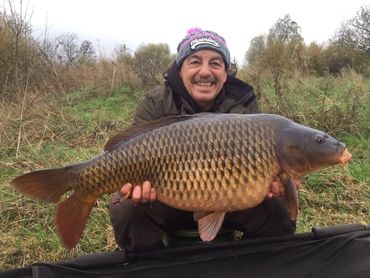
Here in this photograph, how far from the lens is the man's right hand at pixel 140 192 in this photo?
4.55 ft

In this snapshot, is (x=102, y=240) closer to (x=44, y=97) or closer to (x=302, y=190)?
(x=302, y=190)

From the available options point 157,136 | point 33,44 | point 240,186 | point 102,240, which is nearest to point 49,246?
point 102,240

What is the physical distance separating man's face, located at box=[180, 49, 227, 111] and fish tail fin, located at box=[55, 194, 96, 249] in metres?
0.63

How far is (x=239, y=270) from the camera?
143cm

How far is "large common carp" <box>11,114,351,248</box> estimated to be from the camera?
132 centimetres

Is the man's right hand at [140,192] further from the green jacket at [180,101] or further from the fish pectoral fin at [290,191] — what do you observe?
the green jacket at [180,101]

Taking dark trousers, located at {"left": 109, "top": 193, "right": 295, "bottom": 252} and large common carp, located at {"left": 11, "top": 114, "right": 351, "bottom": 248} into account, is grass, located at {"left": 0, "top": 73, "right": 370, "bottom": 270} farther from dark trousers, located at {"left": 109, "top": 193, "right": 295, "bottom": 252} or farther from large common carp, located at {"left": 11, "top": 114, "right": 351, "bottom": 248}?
large common carp, located at {"left": 11, "top": 114, "right": 351, "bottom": 248}

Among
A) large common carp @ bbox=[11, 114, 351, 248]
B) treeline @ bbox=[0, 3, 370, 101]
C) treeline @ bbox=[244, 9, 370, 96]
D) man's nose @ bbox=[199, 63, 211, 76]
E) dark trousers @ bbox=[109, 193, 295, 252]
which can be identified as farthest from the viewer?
treeline @ bbox=[244, 9, 370, 96]

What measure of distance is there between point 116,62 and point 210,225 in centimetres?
715

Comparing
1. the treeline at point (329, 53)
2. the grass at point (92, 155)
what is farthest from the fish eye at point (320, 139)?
the treeline at point (329, 53)

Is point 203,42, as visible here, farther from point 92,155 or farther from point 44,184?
point 92,155

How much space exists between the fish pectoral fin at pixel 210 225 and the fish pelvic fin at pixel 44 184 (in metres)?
0.39

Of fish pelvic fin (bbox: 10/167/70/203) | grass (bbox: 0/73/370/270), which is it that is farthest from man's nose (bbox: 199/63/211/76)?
grass (bbox: 0/73/370/270)

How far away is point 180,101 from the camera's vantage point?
1.87m
